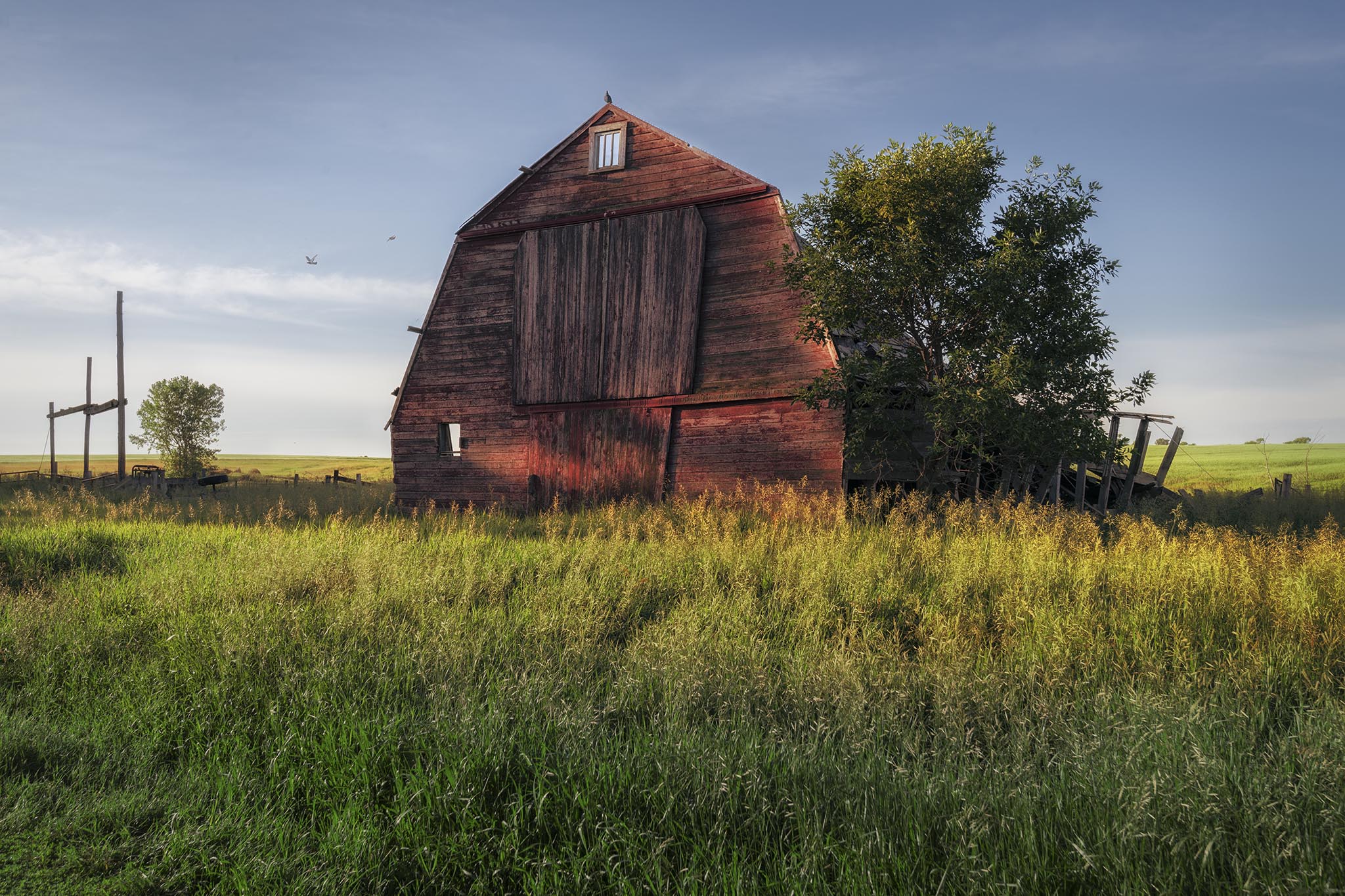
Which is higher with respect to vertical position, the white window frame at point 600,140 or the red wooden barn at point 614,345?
the white window frame at point 600,140

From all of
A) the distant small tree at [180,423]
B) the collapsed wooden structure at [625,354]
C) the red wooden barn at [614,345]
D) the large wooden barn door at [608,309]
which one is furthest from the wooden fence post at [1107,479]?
the distant small tree at [180,423]

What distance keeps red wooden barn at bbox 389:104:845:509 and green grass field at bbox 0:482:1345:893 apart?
6.88 meters

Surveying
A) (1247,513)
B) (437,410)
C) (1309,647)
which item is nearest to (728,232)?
(437,410)

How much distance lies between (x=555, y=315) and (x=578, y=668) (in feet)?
46.6

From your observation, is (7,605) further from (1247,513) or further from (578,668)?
(1247,513)

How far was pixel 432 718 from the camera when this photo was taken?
15.9ft

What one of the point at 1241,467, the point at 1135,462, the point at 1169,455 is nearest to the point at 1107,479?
the point at 1135,462

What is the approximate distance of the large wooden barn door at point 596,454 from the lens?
58.6 feet

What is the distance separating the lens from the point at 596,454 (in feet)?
61.3

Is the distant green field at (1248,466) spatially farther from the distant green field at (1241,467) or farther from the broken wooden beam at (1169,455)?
the broken wooden beam at (1169,455)

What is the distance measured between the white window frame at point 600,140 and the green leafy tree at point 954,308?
521cm

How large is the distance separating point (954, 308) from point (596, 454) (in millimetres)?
8334

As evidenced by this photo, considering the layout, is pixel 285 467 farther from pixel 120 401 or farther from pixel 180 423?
pixel 120 401

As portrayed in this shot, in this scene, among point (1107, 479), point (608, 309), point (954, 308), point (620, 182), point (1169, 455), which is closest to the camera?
point (954, 308)
